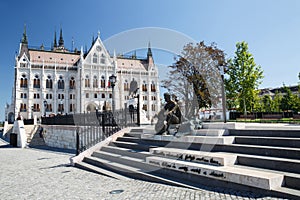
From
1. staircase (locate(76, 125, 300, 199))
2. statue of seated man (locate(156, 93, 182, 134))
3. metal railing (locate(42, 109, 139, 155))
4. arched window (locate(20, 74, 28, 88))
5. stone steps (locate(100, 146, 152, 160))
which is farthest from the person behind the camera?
arched window (locate(20, 74, 28, 88))

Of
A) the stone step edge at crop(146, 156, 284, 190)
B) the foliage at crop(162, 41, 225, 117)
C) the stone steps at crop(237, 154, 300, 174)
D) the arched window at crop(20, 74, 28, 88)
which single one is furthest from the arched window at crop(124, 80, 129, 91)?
the stone steps at crop(237, 154, 300, 174)

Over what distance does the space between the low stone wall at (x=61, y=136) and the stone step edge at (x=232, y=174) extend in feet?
33.5

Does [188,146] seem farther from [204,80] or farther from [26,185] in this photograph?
[204,80]

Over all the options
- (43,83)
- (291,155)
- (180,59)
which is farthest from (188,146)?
(43,83)

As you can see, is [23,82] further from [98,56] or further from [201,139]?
[201,139]

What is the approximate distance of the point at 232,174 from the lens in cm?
435

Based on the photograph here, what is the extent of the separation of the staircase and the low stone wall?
278 inches

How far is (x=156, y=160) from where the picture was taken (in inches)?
239

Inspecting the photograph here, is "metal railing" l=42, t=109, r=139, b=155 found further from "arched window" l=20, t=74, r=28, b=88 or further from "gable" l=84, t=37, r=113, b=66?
"gable" l=84, t=37, r=113, b=66

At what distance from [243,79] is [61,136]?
21.5m

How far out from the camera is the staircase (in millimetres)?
4062

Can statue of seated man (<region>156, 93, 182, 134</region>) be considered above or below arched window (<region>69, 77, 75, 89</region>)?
below

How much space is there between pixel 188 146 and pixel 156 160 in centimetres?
121

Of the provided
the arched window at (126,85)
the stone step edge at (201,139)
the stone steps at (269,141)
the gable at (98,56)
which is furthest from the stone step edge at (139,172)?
the gable at (98,56)
